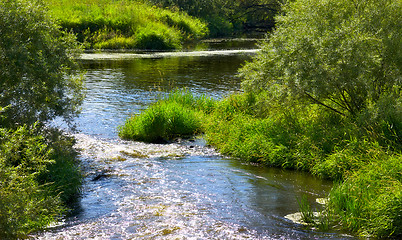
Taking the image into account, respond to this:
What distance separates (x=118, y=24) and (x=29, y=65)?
107ft

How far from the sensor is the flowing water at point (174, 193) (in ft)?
25.0

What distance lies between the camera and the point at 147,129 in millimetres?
14266

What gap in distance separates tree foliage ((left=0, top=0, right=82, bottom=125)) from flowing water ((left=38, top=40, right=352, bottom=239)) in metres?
2.01

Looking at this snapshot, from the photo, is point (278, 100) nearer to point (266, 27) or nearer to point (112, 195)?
point (112, 195)

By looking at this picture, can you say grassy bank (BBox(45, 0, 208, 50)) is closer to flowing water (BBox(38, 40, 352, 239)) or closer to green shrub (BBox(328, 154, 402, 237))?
flowing water (BBox(38, 40, 352, 239))

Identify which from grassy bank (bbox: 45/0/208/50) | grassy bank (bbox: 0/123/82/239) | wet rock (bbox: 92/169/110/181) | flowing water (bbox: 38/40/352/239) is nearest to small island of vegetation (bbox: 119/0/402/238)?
flowing water (bbox: 38/40/352/239)

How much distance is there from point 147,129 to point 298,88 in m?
5.01

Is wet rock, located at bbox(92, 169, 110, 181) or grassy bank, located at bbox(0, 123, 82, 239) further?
wet rock, located at bbox(92, 169, 110, 181)

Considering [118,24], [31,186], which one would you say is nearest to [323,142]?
[31,186]

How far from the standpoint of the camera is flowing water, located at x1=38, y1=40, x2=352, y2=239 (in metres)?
7.61

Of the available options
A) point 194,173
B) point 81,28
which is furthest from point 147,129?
point 81,28

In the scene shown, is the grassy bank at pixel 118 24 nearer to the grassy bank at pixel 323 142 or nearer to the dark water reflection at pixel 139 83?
the dark water reflection at pixel 139 83

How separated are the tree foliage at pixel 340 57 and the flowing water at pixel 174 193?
2.43 m

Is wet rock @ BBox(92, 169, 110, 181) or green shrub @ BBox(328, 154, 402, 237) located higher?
green shrub @ BBox(328, 154, 402, 237)
